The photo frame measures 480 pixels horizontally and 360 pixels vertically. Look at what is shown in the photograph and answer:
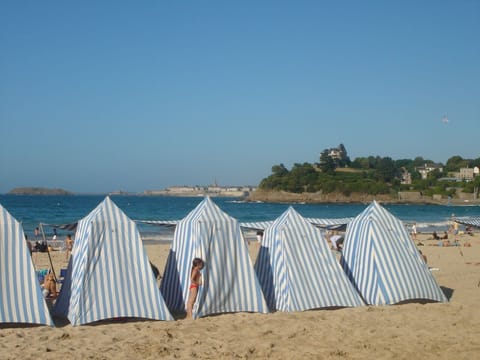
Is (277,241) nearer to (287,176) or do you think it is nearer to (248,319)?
(248,319)

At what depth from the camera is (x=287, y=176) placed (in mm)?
139625

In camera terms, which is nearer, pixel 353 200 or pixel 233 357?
pixel 233 357

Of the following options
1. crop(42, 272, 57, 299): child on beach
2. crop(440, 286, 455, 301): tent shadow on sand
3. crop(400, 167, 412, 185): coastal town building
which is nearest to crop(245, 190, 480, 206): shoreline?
crop(400, 167, 412, 185): coastal town building

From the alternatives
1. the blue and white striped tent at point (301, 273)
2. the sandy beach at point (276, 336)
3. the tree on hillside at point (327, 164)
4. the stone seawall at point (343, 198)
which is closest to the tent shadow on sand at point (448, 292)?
the sandy beach at point (276, 336)

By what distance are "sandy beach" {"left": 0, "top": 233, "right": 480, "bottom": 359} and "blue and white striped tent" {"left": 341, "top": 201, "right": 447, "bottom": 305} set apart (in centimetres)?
27

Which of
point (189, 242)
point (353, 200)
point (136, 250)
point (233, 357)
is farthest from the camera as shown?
point (353, 200)

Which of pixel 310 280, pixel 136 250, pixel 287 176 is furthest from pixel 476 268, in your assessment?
pixel 287 176

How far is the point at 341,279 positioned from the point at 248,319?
1.90 metres

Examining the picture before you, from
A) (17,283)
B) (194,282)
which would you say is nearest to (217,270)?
(194,282)

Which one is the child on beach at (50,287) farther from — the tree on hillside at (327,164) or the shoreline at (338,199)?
the tree on hillside at (327,164)

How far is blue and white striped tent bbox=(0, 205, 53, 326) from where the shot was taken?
8.12 meters

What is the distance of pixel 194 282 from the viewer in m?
9.09

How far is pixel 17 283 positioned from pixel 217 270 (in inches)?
115

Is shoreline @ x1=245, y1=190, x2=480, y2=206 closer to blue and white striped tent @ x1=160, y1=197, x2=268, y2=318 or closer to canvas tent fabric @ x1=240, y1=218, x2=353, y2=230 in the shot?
canvas tent fabric @ x1=240, y1=218, x2=353, y2=230
